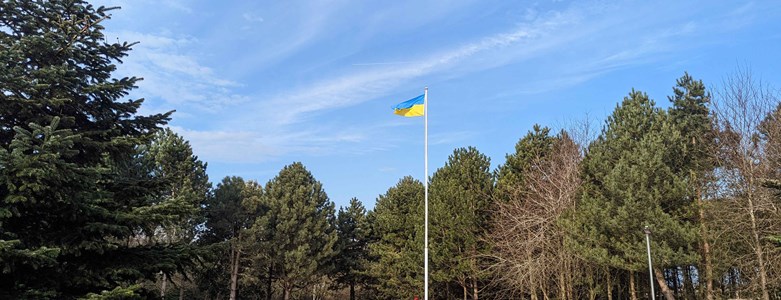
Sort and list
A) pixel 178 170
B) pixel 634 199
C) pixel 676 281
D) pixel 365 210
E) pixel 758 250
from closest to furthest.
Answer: pixel 758 250, pixel 634 199, pixel 676 281, pixel 178 170, pixel 365 210

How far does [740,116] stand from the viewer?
59.3 ft

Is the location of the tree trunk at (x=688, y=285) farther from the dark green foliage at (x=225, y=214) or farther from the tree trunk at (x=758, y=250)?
the dark green foliage at (x=225, y=214)

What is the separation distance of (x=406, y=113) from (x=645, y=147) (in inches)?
344

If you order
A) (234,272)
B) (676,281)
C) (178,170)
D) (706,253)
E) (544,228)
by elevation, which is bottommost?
(676,281)

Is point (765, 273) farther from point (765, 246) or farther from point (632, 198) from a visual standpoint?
point (632, 198)

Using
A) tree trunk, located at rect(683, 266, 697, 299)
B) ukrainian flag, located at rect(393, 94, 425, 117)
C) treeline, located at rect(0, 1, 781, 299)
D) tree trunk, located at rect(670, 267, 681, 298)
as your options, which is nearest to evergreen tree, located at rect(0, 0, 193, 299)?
treeline, located at rect(0, 1, 781, 299)

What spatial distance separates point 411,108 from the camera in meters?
19.0

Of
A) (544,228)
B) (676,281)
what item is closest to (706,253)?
(544,228)

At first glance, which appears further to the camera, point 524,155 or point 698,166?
point 524,155

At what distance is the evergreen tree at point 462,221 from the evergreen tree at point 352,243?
1116 centimetres

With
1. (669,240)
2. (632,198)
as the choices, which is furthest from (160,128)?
(669,240)

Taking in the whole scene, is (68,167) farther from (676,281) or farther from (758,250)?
(676,281)

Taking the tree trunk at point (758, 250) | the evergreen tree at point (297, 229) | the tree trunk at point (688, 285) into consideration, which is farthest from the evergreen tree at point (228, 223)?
the tree trunk at point (758, 250)

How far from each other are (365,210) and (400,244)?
853 centimetres
